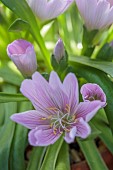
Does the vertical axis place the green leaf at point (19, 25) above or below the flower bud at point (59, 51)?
above

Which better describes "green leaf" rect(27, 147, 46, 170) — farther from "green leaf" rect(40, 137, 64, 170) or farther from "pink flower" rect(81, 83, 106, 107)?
"pink flower" rect(81, 83, 106, 107)

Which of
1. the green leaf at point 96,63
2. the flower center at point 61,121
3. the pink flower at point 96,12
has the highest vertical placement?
the pink flower at point 96,12

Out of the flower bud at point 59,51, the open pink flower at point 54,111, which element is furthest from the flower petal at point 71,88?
the flower bud at point 59,51

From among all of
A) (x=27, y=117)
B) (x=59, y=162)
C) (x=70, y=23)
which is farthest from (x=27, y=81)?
(x=70, y=23)

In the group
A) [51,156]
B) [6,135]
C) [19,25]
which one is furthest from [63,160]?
[19,25]

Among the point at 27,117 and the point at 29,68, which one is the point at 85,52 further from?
the point at 27,117

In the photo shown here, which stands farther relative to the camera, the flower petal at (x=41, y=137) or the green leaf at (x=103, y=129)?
the green leaf at (x=103, y=129)

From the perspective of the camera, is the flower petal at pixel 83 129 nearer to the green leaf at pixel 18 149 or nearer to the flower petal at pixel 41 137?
the flower petal at pixel 41 137
